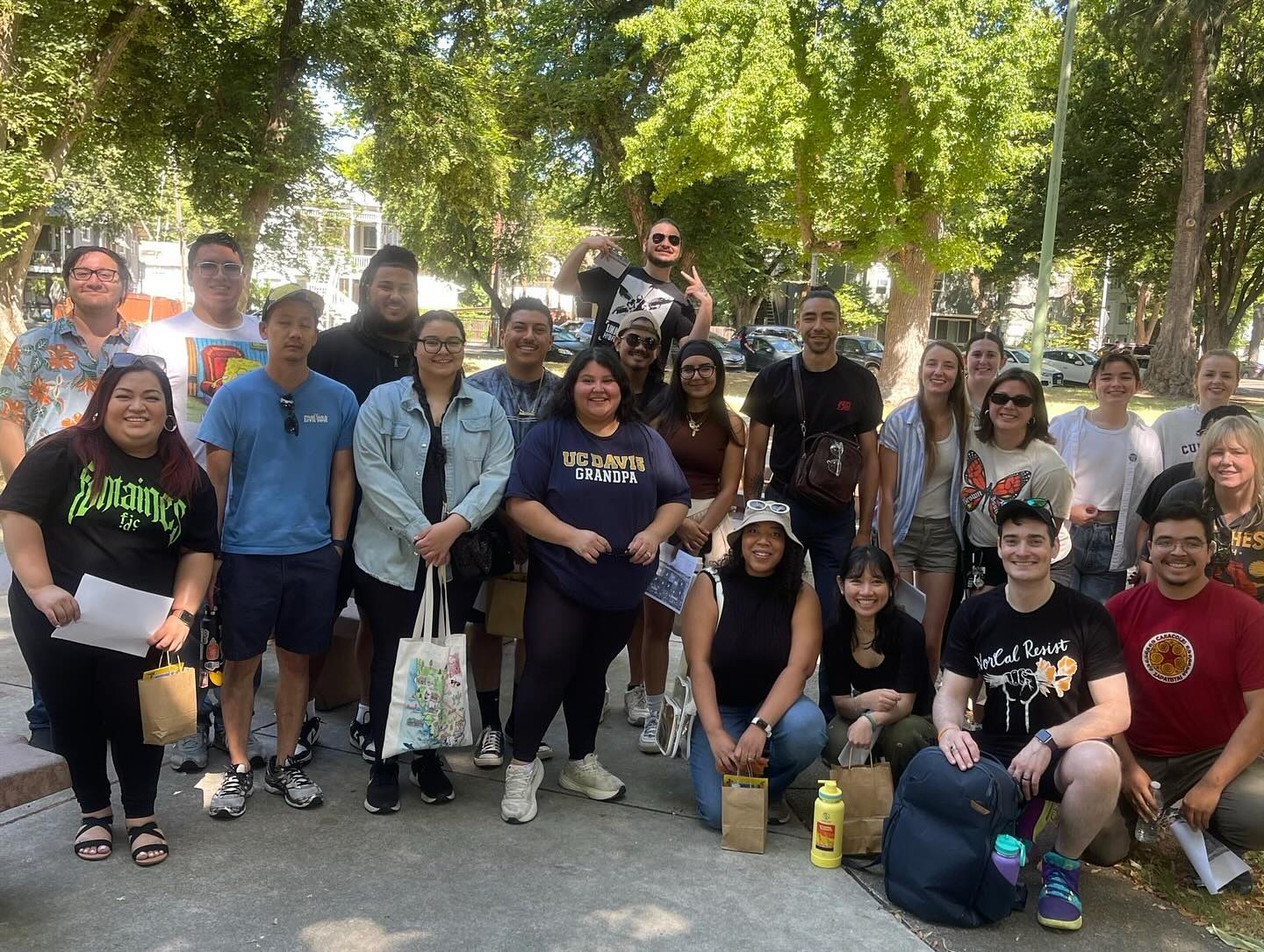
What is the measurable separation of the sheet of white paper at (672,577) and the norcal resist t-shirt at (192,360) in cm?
188

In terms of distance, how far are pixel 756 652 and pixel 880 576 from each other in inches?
22.5

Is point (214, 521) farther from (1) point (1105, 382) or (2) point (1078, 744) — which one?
(1) point (1105, 382)

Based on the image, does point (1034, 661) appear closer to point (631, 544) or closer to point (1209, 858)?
point (1209, 858)

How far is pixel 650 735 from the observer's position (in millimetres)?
4594

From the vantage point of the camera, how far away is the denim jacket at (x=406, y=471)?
3.74 metres

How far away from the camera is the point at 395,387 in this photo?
152 inches

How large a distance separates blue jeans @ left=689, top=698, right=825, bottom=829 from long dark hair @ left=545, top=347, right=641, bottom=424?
129 cm

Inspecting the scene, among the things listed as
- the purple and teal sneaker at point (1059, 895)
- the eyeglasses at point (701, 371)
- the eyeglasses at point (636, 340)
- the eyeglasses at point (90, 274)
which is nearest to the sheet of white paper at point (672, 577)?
the eyeglasses at point (701, 371)

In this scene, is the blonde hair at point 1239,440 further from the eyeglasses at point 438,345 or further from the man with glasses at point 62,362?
the man with glasses at point 62,362

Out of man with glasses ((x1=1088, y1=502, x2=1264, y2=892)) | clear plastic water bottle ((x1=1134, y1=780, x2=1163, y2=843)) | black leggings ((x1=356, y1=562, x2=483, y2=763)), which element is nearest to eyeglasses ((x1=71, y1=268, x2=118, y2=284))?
black leggings ((x1=356, y1=562, x2=483, y2=763))

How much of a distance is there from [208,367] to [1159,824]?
4066mm

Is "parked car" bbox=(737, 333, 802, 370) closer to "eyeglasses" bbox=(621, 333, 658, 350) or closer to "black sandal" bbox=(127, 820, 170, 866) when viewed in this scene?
"eyeglasses" bbox=(621, 333, 658, 350)

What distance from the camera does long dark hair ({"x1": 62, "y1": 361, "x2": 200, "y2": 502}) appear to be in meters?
3.23

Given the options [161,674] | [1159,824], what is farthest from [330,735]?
[1159,824]
